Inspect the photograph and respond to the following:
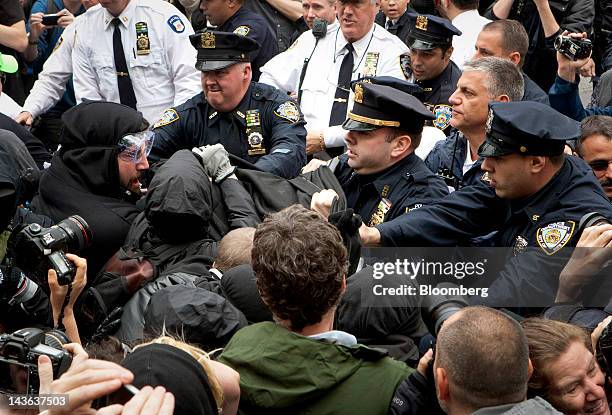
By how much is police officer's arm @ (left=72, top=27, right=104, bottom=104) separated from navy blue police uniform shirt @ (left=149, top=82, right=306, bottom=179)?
1.49m

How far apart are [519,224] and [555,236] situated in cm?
23

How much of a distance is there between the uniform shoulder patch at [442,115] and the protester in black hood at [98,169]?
2.28 meters

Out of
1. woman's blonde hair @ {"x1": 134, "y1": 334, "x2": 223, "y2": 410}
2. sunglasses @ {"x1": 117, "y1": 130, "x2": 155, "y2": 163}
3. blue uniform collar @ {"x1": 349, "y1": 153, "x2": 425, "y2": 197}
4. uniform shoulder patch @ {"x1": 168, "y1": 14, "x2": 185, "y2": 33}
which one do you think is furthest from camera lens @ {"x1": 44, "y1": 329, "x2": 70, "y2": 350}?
uniform shoulder patch @ {"x1": 168, "y1": 14, "x2": 185, "y2": 33}

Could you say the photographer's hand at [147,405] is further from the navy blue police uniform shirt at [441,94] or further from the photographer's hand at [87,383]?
the navy blue police uniform shirt at [441,94]

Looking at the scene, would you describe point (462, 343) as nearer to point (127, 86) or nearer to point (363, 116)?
point (363, 116)

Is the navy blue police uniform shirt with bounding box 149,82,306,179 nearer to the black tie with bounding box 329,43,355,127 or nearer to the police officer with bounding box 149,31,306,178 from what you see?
the police officer with bounding box 149,31,306,178

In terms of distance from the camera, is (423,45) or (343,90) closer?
(423,45)

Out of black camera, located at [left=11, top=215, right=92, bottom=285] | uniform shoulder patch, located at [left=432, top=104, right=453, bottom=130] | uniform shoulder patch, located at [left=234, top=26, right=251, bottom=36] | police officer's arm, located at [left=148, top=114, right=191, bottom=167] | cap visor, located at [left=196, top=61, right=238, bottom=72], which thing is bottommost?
uniform shoulder patch, located at [left=432, top=104, right=453, bottom=130]

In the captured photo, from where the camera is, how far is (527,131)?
3.72m

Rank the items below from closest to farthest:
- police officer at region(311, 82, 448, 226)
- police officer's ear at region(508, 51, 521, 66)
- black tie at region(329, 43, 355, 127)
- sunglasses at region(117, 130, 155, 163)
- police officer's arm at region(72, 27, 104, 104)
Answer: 1. sunglasses at region(117, 130, 155, 163)
2. police officer at region(311, 82, 448, 226)
3. police officer's ear at region(508, 51, 521, 66)
4. black tie at region(329, 43, 355, 127)
5. police officer's arm at region(72, 27, 104, 104)

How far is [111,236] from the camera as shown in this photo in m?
4.27

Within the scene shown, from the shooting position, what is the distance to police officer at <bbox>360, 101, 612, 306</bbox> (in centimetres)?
361

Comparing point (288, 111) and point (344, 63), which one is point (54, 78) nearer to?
point (344, 63)

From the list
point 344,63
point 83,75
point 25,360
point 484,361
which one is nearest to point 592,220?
point 484,361
